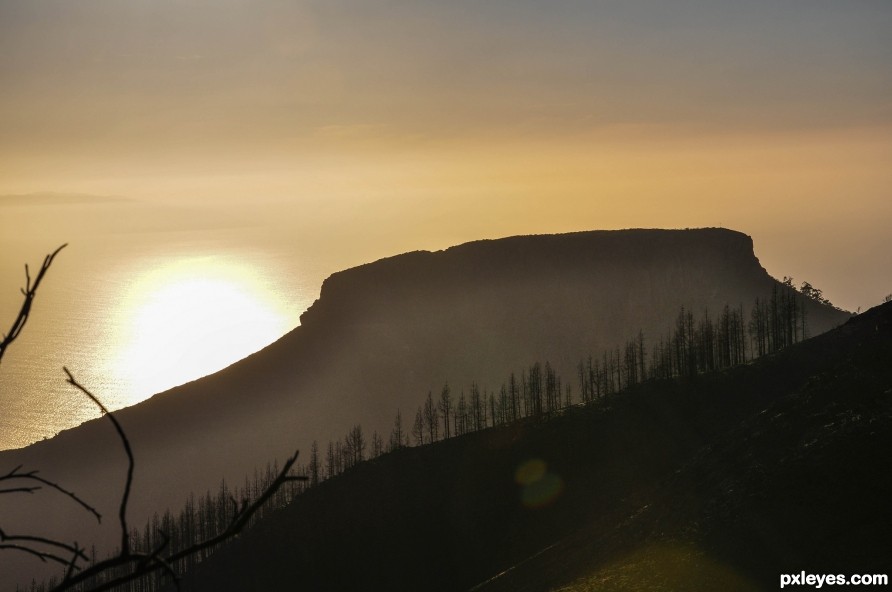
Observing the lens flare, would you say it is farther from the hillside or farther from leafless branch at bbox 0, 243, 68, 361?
leafless branch at bbox 0, 243, 68, 361

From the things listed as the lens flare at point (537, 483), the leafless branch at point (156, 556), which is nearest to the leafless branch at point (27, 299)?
the leafless branch at point (156, 556)

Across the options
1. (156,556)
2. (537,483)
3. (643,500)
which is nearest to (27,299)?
(156,556)

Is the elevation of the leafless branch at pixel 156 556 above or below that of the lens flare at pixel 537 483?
above

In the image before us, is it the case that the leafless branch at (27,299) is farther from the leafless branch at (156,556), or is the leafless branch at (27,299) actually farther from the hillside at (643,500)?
the hillside at (643,500)

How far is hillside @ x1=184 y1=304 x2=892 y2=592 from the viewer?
5838 cm

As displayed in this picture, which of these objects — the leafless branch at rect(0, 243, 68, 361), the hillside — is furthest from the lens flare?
the leafless branch at rect(0, 243, 68, 361)

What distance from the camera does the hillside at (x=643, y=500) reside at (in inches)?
2298

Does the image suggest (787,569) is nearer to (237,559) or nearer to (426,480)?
(426,480)

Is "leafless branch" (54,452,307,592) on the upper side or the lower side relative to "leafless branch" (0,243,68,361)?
lower

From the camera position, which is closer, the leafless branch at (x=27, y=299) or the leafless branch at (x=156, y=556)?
the leafless branch at (x=156, y=556)

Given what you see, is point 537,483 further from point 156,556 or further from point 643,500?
point 156,556

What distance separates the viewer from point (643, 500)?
79.9 m

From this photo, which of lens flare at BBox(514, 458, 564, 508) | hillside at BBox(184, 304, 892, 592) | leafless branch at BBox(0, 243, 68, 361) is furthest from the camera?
lens flare at BBox(514, 458, 564, 508)

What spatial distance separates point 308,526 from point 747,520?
2493 inches
